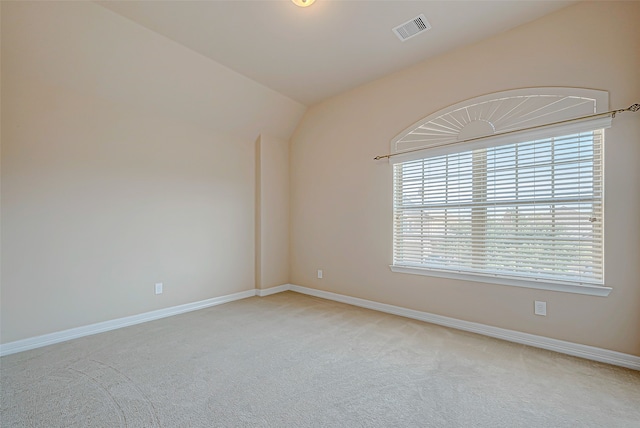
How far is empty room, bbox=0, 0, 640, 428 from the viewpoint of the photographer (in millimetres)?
1979

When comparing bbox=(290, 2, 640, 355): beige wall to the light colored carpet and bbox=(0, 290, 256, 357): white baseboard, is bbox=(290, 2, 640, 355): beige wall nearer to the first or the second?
the light colored carpet

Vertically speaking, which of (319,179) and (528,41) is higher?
(528,41)

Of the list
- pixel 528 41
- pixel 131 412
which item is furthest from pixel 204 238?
pixel 528 41

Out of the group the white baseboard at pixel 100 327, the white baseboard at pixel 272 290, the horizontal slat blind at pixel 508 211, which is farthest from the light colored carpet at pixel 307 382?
the white baseboard at pixel 272 290

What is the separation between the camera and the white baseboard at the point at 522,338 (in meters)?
2.26

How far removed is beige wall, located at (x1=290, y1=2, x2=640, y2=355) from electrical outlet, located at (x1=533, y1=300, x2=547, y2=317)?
0.04 m

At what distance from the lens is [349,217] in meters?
4.06

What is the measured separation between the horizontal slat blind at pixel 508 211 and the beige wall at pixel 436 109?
5.2 inches

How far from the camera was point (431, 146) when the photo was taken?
10.8 ft

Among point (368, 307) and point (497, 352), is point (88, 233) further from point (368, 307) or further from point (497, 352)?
point (497, 352)

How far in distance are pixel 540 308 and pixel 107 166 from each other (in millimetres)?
4666

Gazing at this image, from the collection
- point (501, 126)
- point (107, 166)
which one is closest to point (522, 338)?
point (501, 126)

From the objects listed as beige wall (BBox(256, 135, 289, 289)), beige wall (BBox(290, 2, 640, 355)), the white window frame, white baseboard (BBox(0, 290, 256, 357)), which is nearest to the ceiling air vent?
beige wall (BBox(290, 2, 640, 355))

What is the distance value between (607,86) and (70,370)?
4.97 meters
